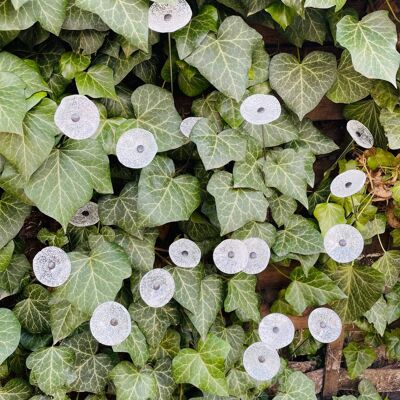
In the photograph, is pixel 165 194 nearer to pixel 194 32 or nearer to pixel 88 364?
pixel 194 32

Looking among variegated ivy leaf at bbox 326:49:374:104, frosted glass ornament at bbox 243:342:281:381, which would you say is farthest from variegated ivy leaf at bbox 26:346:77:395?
variegated ivy leaf at bbox 326:49:374:104

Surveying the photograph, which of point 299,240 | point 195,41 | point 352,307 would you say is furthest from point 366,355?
point 195,41

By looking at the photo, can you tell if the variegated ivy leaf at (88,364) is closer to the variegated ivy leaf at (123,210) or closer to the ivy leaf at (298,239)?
the variegated ivy leaf at (123,210)

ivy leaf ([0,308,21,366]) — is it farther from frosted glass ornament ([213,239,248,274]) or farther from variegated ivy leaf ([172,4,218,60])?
variegated ivy leaf ([172,4,218,60])

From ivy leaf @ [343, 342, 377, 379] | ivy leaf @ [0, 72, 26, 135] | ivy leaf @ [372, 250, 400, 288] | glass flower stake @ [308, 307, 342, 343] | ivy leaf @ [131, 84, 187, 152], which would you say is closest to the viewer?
ivy leaf @ [0, 72, 26, 135]

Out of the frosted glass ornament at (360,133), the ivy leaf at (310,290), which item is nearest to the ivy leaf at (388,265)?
the ivy leaf at (310,290)

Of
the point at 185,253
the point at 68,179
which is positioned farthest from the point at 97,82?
the point at 185,253

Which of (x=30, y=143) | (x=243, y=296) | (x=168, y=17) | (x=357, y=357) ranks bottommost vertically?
(x=357, y=357)
